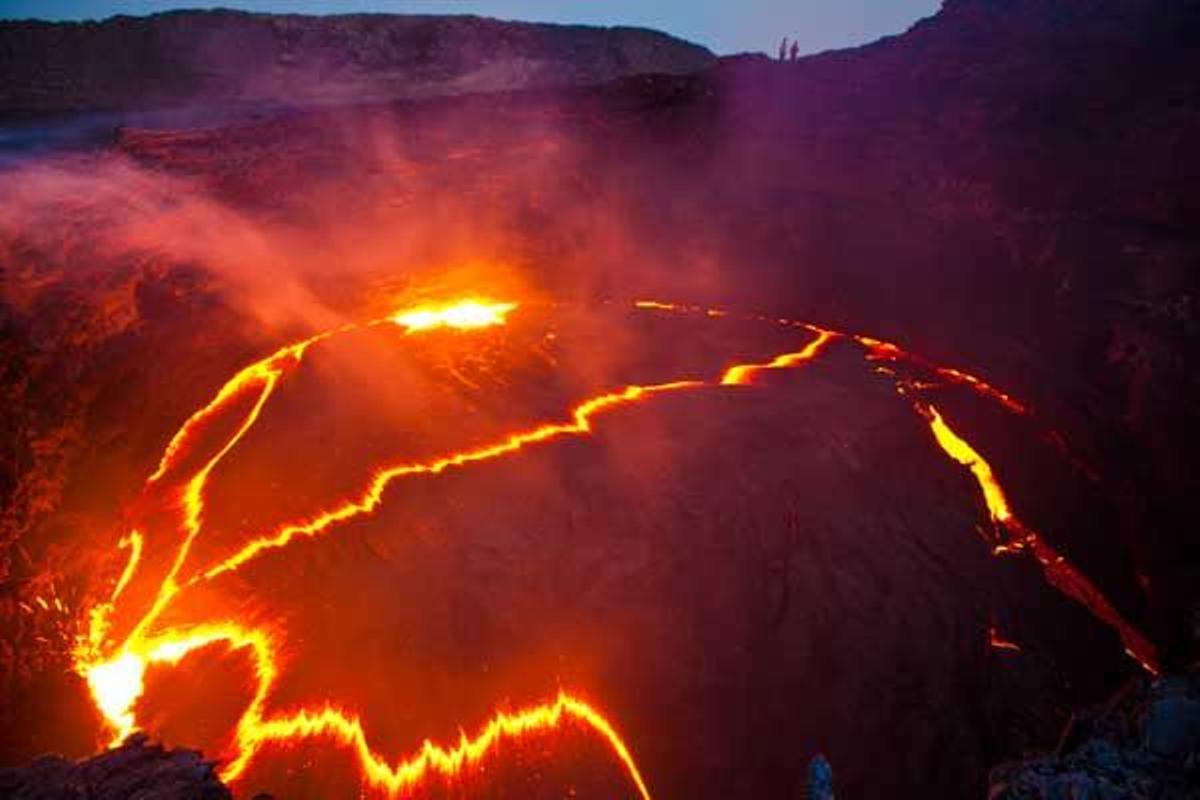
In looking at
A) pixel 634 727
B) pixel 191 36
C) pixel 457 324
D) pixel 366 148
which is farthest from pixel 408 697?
pixel 191 36

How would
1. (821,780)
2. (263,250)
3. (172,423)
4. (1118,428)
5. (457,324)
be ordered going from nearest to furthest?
(821,780), (1118,428), (172,423), (263,250), (457,324)

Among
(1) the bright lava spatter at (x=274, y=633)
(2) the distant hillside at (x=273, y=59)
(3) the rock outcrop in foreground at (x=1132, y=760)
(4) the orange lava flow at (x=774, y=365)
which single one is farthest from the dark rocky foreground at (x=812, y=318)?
(2) the distant hillside at (x=273, y=59)

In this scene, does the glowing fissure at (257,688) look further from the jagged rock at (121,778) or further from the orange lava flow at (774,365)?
the orange lava flow at (774,365)

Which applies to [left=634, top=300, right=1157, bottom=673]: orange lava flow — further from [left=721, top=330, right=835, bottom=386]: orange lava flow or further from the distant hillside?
the distant hillside

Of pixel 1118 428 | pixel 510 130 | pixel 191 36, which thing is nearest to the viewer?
pixel 1118 428

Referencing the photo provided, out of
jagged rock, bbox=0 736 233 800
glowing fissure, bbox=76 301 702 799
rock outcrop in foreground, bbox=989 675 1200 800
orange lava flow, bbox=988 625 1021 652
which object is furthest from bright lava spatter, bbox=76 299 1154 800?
rock outcrop in foreground, bbox=989 675 1200 800

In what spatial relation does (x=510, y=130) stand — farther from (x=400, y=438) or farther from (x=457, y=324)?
(x=400, y=438)
